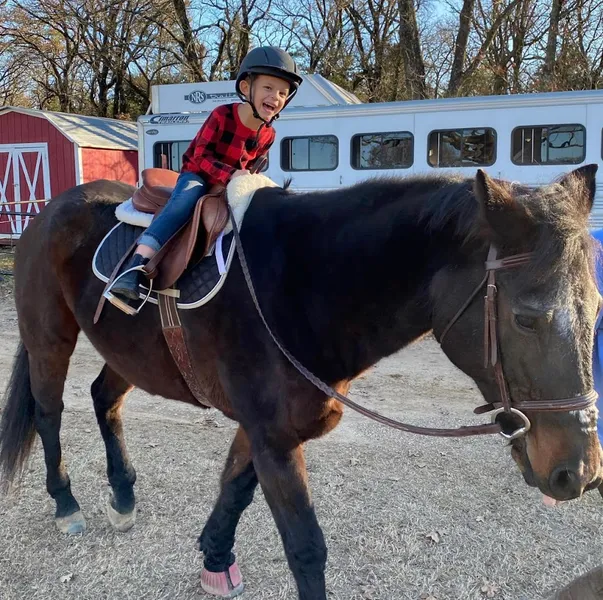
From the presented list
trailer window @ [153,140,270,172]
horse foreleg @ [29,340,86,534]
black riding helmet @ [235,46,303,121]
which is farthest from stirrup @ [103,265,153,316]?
trailer window @ [153,140,270,172]

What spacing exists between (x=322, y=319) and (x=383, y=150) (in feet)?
33.7

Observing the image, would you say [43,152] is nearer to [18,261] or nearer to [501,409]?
[18,261]

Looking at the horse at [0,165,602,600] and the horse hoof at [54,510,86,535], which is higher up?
the horse at [0,165,602,600]

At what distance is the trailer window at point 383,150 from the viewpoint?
11.7 meters

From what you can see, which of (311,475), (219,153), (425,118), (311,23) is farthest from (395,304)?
(311,23)

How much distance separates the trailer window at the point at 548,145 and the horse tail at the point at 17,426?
9.77 m

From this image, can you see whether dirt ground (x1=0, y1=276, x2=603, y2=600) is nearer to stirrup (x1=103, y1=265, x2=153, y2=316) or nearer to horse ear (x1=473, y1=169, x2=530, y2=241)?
stirrup (x1=103, y1=265, x2=153, y2=316)

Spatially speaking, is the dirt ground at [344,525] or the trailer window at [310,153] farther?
the trailer window at [310,153]

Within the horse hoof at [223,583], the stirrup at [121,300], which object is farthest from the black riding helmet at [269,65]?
the horse hoof at [223,583]

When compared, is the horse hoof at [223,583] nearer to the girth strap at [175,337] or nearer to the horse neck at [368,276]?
the girth strap at [175,337]

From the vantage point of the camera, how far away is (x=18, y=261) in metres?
3.57

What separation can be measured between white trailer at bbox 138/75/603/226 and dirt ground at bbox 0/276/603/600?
6553mm

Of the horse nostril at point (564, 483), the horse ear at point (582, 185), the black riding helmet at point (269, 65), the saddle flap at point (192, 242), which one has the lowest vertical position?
the horse nostril at point (564, 483)

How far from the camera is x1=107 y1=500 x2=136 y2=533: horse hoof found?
3348 millimetres
